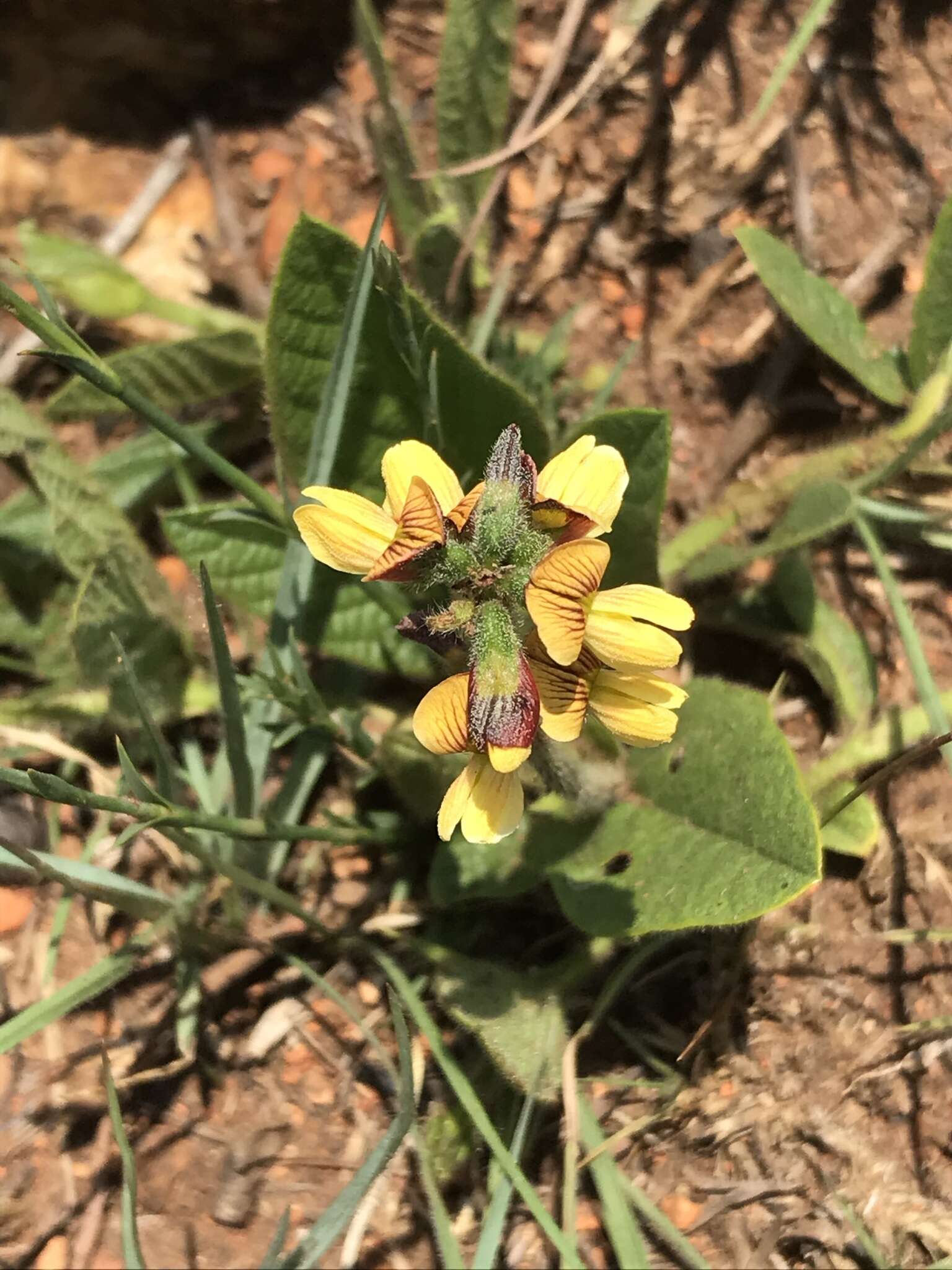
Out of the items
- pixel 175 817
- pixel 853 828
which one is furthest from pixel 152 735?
pixel 853 828

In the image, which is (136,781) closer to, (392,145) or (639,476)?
(639,476)

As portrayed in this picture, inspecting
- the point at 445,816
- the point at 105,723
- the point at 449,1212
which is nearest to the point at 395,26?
the point at 105,723

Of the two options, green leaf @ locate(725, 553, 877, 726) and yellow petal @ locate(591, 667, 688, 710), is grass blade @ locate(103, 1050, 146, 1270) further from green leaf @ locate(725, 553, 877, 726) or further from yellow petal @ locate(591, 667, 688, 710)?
green leaf @ locate(725, 553, 877, 726)

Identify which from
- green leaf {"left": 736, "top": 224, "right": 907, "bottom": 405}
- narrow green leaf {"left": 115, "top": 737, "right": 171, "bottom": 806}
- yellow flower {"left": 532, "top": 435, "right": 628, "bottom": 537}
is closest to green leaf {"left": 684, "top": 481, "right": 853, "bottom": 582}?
green leaf {"left": 736, "top": 224, "right": 907, "bottom": 405}

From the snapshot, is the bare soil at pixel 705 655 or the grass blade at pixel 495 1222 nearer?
the grass blade at pixel 495 1222

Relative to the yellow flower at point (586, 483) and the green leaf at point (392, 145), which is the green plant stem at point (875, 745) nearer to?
the yellow flower at point (586, 483)

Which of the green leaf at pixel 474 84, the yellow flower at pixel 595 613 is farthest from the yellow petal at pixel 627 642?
the green leaf at pixel 474 84
